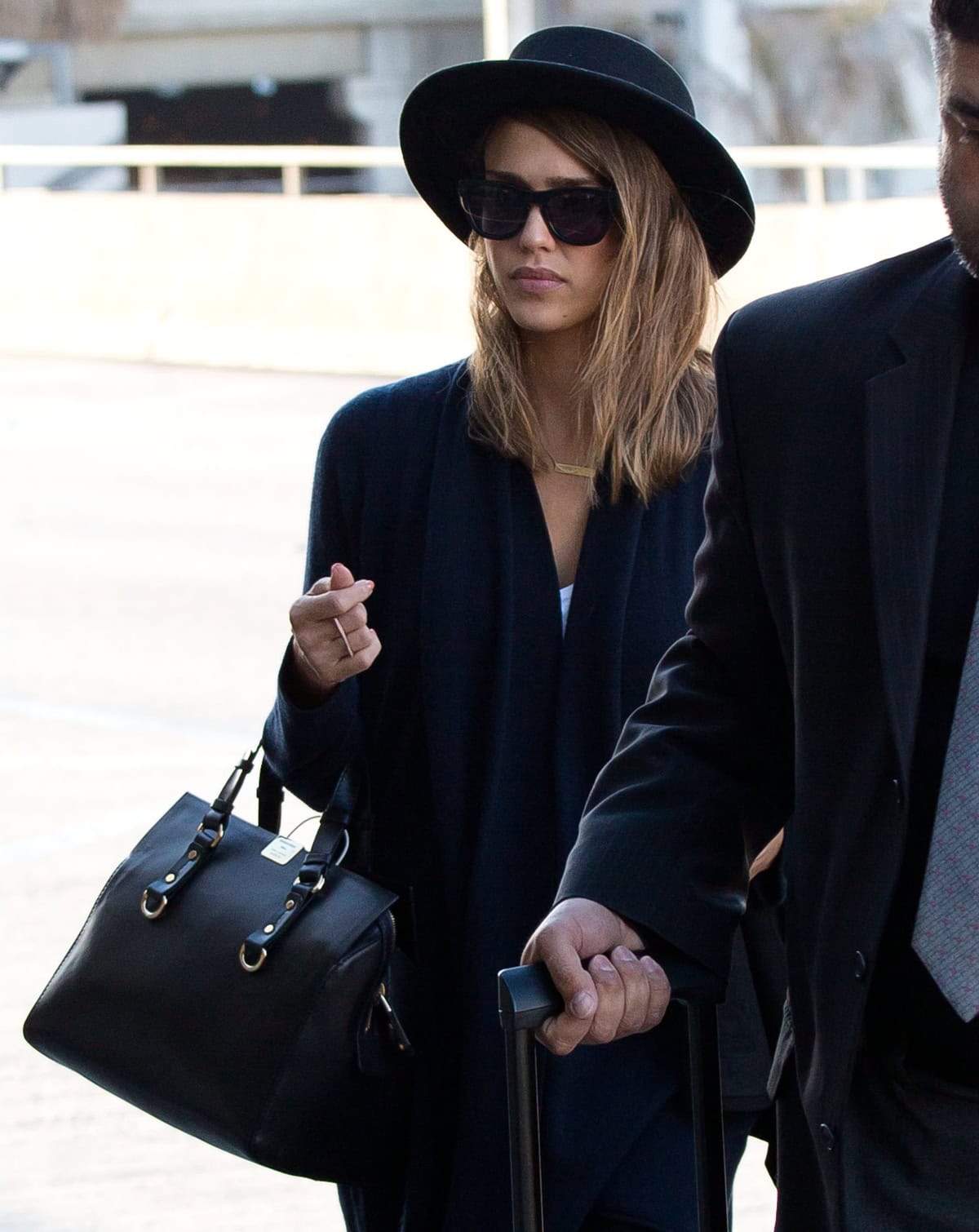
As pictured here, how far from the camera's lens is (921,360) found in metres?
1.93

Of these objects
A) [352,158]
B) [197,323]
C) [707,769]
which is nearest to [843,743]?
[707,769]

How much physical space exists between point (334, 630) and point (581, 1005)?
37.7 inches

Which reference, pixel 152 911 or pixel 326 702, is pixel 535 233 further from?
pixel 152 911

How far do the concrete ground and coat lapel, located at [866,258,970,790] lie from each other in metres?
2.66

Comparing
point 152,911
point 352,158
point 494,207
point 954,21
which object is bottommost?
point 152,911

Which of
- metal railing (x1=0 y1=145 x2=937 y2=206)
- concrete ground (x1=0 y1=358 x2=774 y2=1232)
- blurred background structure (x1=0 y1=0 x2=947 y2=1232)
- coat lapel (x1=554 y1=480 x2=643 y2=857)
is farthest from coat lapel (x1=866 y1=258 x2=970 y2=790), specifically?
metal railing (x1=0 y1=145 x2=937 y2=206)

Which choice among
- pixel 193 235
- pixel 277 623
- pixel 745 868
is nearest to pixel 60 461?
pixel 277 623

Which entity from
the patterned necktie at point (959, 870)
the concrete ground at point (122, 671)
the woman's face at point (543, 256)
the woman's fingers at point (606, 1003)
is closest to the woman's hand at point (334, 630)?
the woman's face at point (543, 256)

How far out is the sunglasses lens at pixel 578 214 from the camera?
3.04m

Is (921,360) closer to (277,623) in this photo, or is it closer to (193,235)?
(277,623)

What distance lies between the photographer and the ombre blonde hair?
9.89 feet

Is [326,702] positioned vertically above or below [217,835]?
above

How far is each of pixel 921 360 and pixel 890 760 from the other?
1.23ft

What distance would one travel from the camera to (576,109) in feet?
10.1
